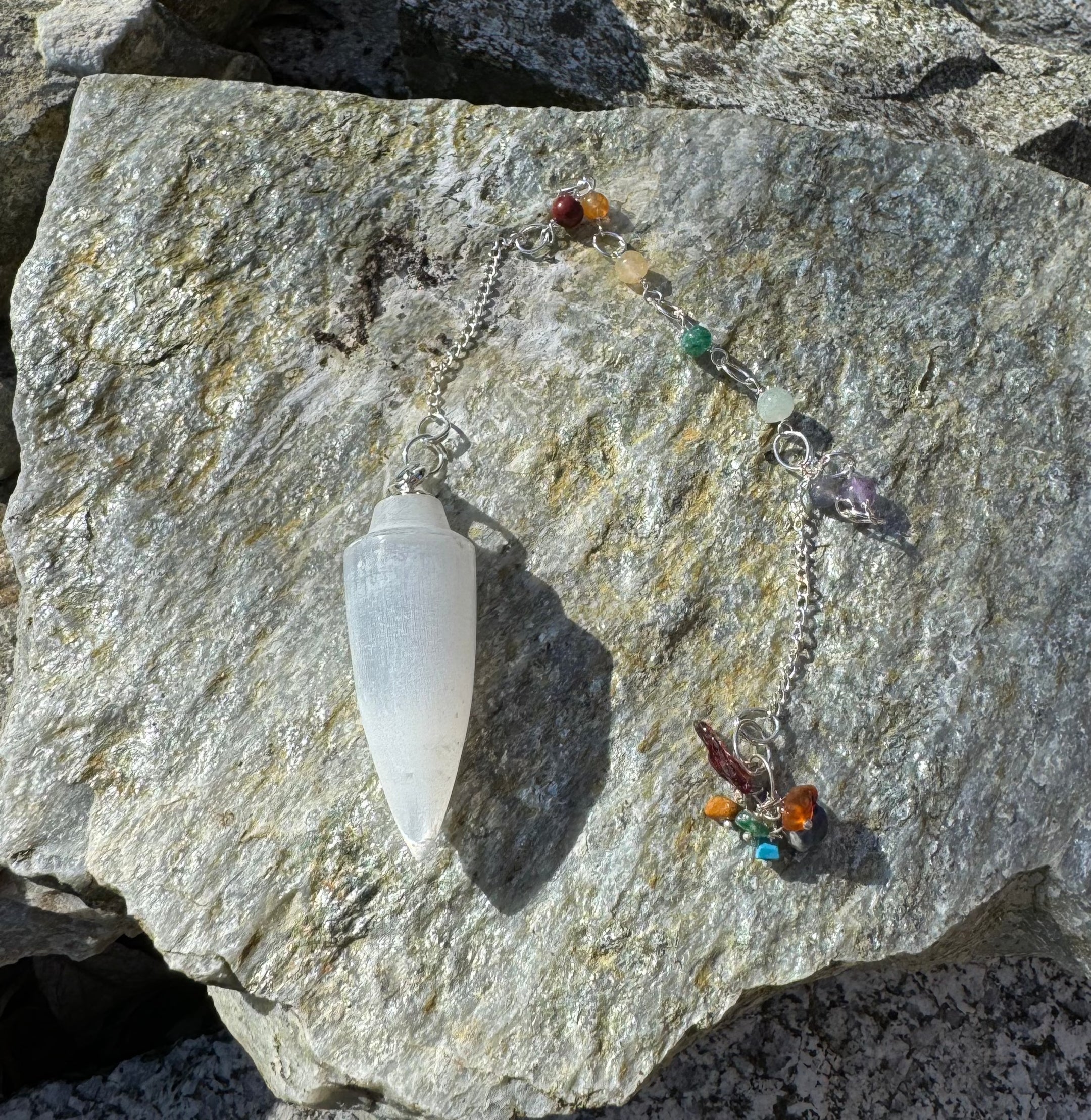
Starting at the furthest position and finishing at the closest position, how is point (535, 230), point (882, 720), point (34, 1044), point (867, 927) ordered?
1. point (34, 1044)
2. point (535, 230)
3. point (882, 720)
4. point (867, 927)

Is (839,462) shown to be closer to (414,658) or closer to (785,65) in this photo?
(414,658)

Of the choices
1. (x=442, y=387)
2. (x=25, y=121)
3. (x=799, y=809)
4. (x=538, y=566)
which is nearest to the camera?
(x=799, y=809)

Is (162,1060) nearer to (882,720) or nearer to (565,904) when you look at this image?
(565,904)

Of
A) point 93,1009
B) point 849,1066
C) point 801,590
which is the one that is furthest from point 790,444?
point 93,1009

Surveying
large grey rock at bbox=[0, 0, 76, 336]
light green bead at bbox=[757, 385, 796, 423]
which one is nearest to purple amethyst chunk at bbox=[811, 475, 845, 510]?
light green bead at bbox=[757, 385, 796, 423]

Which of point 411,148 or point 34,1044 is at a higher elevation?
point 411,148

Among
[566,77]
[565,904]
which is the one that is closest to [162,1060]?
[565,904]
